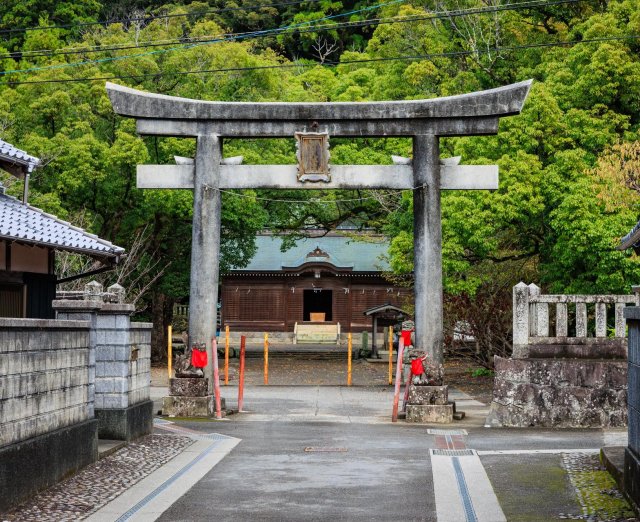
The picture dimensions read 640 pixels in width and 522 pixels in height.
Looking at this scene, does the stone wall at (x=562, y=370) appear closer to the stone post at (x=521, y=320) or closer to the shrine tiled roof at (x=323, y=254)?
the stone post at (x=521, y=320)

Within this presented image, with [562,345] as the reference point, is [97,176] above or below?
above

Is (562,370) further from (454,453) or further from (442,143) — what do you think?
(442,143)

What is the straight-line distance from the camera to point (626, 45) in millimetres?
26969

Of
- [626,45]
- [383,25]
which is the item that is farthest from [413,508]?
[383,25]

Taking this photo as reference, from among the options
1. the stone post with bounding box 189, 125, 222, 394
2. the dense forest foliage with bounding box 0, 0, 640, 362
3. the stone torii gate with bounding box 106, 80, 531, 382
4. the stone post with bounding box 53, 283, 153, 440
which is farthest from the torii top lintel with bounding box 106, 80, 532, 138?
the stone post with bounding box 53, 283, 153, 440

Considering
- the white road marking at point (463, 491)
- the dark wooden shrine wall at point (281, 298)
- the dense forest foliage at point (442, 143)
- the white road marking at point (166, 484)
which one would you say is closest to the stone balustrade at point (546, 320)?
the dense forest foliage at point (442, 143)

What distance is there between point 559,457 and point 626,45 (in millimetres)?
15528

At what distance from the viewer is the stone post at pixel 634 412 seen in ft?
34.8

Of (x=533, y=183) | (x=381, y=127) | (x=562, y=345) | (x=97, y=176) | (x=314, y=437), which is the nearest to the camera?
(x=314, y=437)

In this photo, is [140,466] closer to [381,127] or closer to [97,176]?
[381,127]

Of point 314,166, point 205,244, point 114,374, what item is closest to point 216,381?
point 205,244

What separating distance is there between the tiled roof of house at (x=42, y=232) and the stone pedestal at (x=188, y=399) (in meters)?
3.56

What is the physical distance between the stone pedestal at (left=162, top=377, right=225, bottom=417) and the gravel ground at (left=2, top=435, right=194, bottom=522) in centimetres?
375

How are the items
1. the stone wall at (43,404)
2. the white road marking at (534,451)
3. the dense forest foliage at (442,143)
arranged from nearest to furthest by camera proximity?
the stone wall at (43,404) < the white road marking at (534,451) < the dense forest foliage at (442,143)
